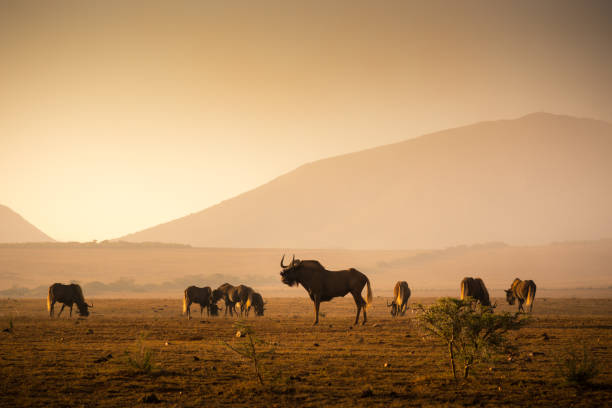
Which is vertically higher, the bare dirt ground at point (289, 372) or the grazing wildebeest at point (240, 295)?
the grazing wildebeest at point (240, 295)

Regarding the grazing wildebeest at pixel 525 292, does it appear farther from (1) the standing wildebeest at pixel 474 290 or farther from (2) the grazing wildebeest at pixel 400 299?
(2) the grazing wildebeest at pixel 400 299

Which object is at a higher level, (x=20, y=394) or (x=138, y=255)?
(x=138, y=255)

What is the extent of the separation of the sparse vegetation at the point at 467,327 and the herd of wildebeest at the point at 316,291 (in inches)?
402

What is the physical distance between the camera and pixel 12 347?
18.7m

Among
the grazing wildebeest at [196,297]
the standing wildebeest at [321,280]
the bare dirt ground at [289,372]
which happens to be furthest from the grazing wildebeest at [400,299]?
the grazing wildebeest at [196,297]

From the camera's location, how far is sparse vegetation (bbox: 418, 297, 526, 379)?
13805 mm

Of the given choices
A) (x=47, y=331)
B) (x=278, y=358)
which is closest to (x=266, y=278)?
(x=47, y=331)

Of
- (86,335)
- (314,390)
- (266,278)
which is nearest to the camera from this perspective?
(314,390)

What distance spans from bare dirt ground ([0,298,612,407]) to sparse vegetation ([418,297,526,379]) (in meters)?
0.66

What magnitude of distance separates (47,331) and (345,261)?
12340cm

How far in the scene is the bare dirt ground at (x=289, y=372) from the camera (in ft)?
39.8

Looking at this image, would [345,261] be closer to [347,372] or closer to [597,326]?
[597,326]

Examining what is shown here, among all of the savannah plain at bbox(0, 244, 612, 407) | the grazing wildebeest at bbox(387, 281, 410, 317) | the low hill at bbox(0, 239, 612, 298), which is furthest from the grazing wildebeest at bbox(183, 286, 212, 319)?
the low hill at bbox(0, 239, 612, 298)

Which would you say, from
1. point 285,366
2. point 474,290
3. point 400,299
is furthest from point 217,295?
point 285,366
